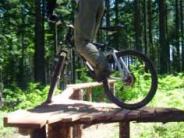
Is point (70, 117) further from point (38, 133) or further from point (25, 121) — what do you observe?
point (25, 121)

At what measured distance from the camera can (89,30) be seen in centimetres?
596

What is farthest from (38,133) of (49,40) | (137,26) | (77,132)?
(49,40)

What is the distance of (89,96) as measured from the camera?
11.8 metres

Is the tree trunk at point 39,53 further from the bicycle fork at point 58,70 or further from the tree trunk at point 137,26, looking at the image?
the bicycle fork at point 58,70

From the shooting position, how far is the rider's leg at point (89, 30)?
19.4 feet

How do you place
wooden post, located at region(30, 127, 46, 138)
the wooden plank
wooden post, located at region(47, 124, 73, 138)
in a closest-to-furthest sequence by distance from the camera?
the wooden plank → wooden post, located at region(30, 127, 46, 138) → wooden post, located at region(47, 124, 73, 138)

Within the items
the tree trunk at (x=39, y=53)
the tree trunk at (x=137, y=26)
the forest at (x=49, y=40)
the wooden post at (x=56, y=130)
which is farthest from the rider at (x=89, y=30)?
the tree trunk at (x=137, y=26)

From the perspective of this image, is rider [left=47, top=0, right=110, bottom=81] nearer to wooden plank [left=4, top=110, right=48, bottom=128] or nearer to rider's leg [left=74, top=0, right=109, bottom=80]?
rider's leg [left=74, top=0, right=109, bottom=80]

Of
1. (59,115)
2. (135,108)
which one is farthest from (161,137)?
(59,115)

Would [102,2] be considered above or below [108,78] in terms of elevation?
above

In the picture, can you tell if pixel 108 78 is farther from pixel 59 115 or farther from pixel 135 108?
pixel 59 115

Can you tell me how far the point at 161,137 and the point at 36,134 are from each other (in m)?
3.10

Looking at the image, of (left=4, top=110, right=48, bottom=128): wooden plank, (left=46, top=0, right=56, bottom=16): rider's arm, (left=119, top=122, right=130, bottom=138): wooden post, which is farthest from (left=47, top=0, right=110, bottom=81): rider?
(left=4, top=110, right=48, bottom=128): wooden plank

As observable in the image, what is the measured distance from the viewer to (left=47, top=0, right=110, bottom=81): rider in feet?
19.4
